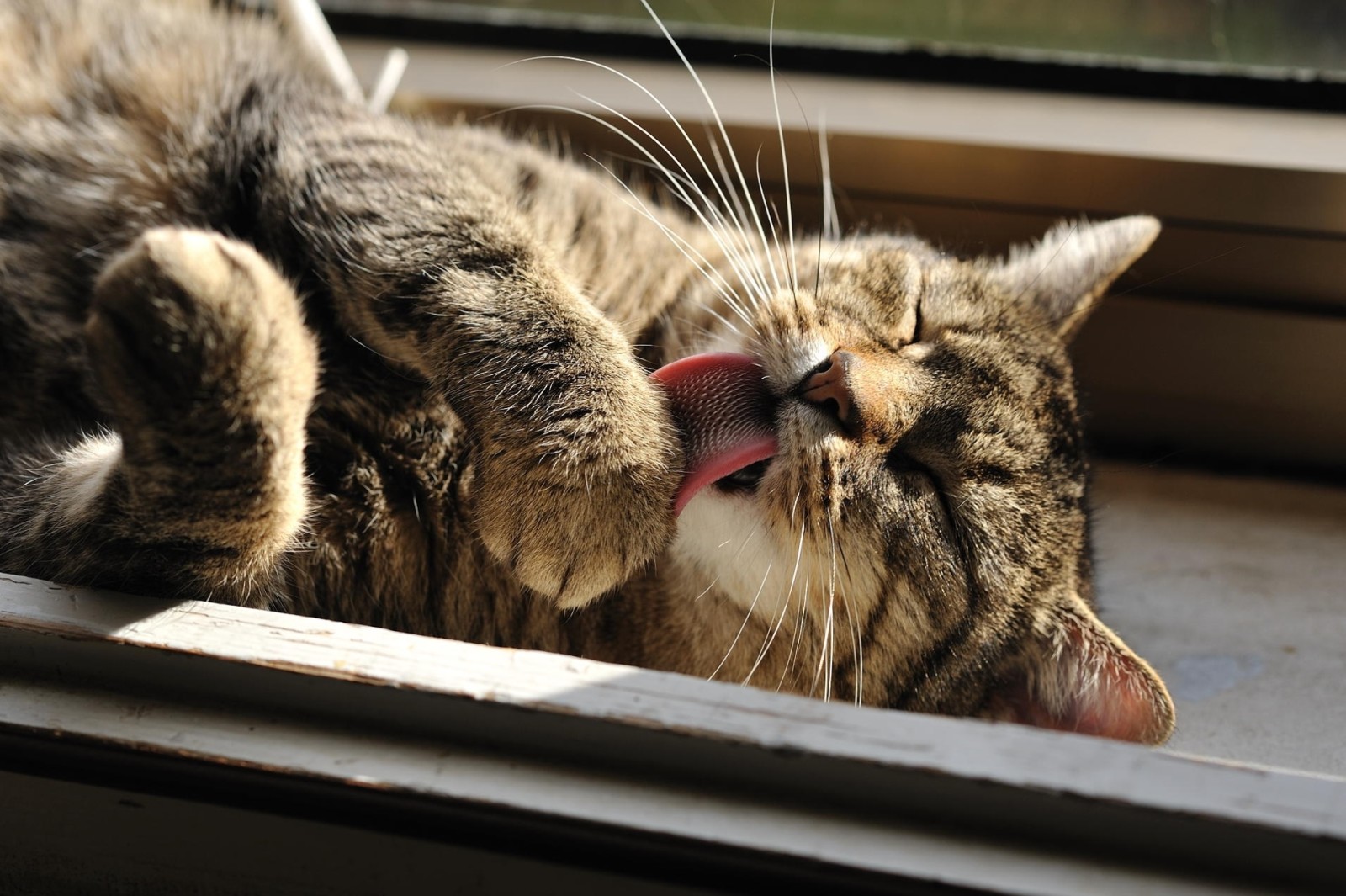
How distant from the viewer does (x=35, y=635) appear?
858mm

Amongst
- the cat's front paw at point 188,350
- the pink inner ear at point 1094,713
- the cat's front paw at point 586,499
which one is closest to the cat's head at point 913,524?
the pink inner ear at point 1094,713

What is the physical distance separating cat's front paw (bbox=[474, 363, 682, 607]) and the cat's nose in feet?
0.67

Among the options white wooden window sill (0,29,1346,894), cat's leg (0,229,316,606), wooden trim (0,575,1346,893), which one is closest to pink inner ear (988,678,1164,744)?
white wooden window sill (0,29,1346,894)

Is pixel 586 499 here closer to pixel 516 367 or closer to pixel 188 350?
pixel 516 367

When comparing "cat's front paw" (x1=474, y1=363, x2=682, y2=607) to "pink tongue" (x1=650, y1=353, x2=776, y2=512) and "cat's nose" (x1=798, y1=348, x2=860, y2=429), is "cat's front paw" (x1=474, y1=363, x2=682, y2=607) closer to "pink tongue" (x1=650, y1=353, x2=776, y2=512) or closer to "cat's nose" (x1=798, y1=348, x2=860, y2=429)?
"pink tongue" (x1=650, y1=353, x2=776, y2=512)

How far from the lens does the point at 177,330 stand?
2.79 feet

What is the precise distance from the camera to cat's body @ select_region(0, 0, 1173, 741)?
3.15 feet

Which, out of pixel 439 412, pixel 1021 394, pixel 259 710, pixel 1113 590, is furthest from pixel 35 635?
pixel 1113 590

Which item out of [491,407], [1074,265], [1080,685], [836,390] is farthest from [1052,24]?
[491,407]

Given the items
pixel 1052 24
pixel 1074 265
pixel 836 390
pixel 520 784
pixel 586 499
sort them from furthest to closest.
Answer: pixel 1052 24
pixel 1074 265
pixel 836 390
pixel 586 499
pixel 520 784

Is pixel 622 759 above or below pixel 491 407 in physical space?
below

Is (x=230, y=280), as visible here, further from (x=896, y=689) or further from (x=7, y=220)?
(x=896, y=689)

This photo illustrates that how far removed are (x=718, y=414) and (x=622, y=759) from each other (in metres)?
0.52

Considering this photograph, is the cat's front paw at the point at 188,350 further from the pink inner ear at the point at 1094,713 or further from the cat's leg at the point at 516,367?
the pink inner ear at the point at 1094,713
